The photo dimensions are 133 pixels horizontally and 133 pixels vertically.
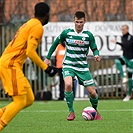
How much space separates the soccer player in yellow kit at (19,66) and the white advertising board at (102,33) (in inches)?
510

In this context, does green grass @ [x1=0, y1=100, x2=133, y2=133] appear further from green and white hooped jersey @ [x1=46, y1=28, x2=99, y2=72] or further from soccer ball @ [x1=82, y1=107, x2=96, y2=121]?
green and white hooped jersey @ [x1=46, y1=28, x2=99, y2=72]

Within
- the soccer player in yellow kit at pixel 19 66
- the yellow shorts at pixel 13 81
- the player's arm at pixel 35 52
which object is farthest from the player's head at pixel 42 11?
the yellow shorts at pixel 13 81

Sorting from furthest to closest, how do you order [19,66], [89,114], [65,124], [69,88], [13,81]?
[69,88] → [89,114] → [65,124] → [19,66] → [13,81]

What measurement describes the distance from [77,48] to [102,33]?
999 cm

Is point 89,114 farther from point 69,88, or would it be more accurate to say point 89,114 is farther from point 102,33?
point 102,33

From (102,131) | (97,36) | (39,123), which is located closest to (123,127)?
(102,131)

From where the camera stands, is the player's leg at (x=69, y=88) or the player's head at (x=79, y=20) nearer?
the player's leg at (x=69, y=88)

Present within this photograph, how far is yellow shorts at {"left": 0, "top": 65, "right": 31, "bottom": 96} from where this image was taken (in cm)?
941

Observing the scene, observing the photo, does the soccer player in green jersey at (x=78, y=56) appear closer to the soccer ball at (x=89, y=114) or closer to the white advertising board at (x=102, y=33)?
the soccer ball at (x=89, y=114)

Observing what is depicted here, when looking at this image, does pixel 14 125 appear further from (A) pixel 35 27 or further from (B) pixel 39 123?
(A) pixel 35 27

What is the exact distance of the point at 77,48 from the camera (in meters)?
12.8

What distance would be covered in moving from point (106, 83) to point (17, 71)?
13.7 meters

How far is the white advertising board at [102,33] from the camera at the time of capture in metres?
22.7

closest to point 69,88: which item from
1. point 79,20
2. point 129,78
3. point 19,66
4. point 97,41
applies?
point 79,20
